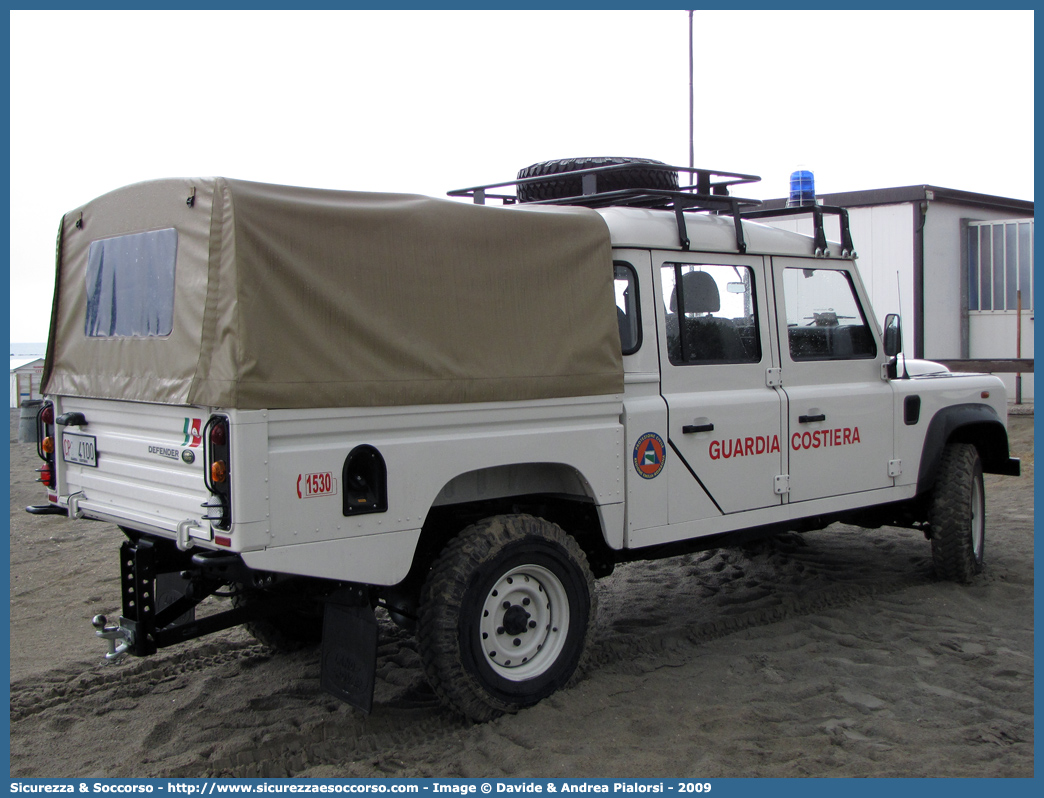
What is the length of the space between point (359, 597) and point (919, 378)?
4.27 meters

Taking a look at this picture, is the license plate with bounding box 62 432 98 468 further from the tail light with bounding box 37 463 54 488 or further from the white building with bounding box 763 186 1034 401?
the white building with bounding box 763 186 1034 401

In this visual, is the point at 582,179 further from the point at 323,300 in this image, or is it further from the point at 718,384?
the point at 323,300

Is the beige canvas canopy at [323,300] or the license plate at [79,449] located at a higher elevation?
the beige canvas canopy at [323,300]

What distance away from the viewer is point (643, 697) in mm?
4469

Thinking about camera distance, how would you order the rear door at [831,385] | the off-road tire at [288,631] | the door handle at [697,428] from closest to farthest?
the door handle at [697,428]
the off-road tire at [288,631]
the rear door at [831,385]

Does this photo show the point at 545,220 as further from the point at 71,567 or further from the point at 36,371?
the point at 36,371

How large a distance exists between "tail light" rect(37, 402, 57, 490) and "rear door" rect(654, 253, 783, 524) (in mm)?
3135

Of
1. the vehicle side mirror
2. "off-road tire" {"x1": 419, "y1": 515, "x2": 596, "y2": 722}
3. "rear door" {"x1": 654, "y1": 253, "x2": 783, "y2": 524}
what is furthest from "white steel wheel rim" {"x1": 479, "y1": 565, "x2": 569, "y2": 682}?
the vehicle side mirror

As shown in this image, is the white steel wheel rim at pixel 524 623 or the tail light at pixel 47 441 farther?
the tail light at pixel 47 441

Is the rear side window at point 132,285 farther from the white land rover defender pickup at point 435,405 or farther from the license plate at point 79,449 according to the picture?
the license plate at point 79,449

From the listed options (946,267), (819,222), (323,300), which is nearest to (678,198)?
(819,222)

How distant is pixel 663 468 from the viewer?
4695 mm

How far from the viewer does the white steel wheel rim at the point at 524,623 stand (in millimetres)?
4180

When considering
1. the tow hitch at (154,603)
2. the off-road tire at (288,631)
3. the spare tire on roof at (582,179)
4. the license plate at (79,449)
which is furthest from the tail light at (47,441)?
the spare tire on roof at (582,179)
